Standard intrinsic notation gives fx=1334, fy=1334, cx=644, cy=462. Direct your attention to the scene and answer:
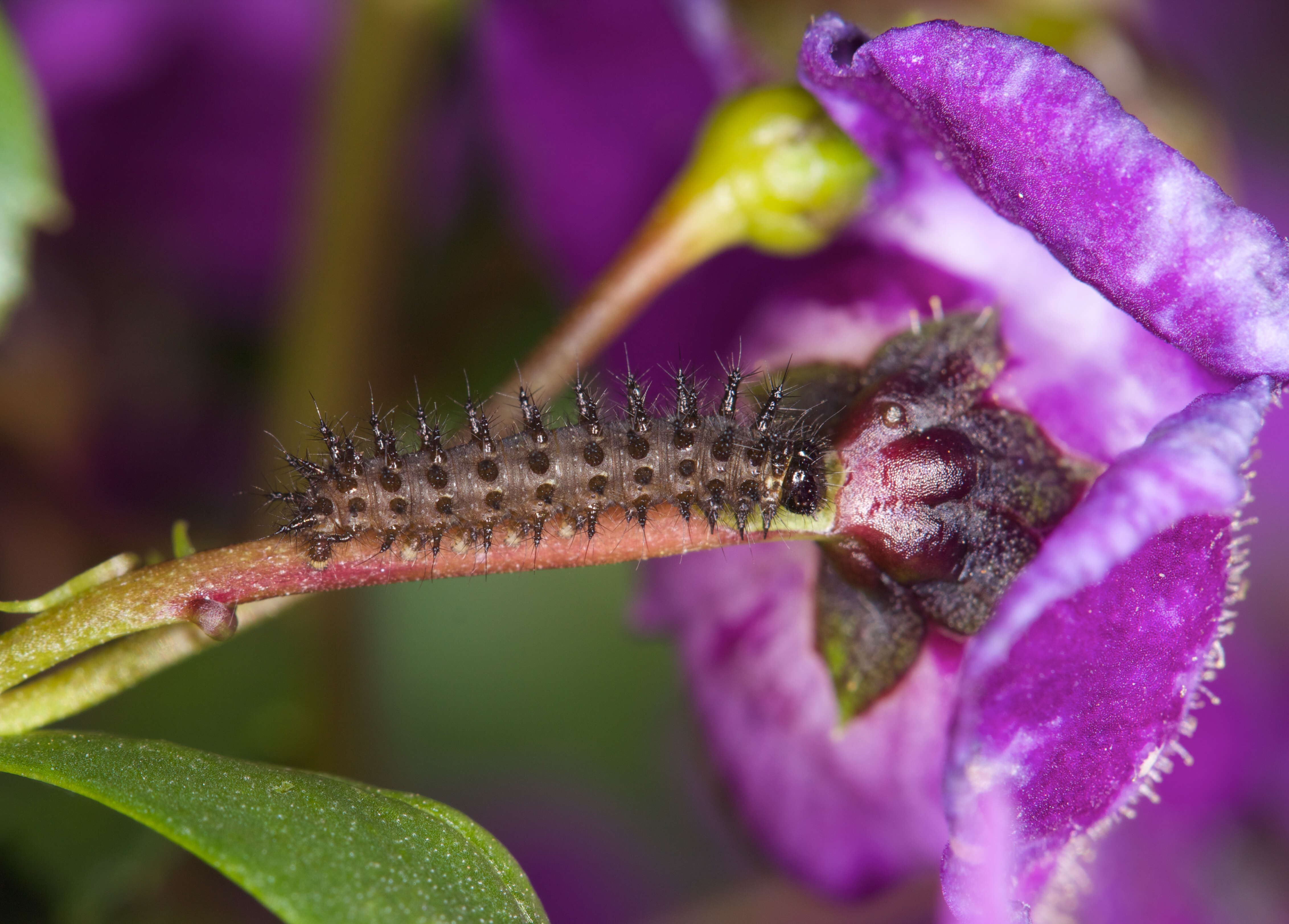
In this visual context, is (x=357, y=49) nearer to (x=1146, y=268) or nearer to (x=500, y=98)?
(x=500, y=98)

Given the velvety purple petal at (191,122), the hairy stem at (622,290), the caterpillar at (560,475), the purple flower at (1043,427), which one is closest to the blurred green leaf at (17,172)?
the caterpillar at (560,475)

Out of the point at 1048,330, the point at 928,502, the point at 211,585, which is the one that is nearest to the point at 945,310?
the point at 1048,330

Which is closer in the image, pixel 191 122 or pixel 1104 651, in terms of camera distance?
pixel 1104 651

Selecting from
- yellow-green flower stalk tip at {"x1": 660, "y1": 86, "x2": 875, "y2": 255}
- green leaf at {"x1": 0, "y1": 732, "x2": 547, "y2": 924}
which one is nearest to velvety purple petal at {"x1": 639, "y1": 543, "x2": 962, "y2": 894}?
yellow-green flower stalk tip at {"x1": 660, "y1": 86, "x2": 875, "y2": 255}

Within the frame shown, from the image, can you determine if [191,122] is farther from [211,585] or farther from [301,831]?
[301,831]

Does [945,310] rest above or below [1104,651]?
above

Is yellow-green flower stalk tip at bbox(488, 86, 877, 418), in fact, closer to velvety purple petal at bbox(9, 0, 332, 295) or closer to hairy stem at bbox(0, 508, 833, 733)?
hairy stem at bbox(0, 508, 833, 733)

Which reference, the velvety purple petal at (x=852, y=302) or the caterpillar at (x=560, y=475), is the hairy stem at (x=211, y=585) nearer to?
the caterpillar at (x=560, y=475)
